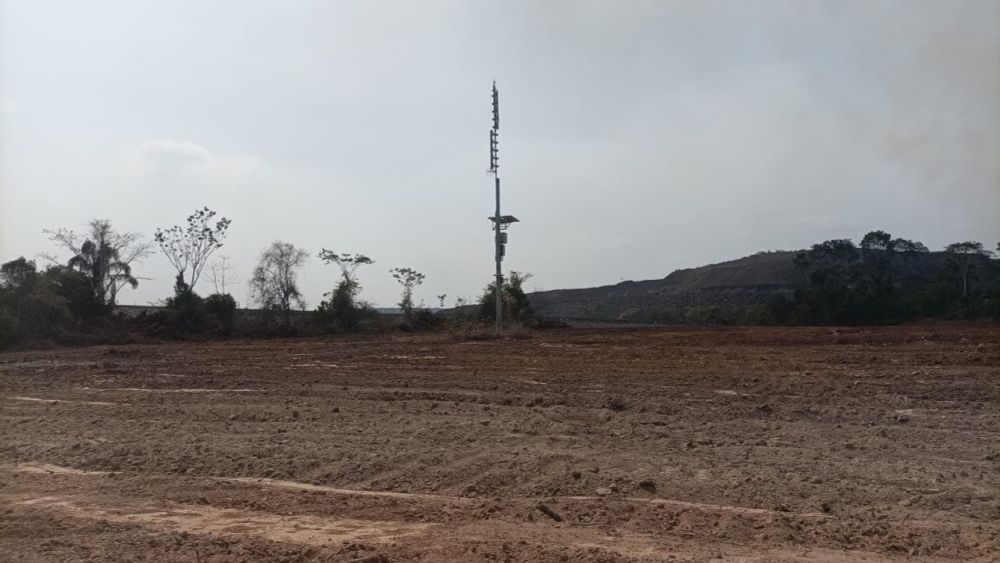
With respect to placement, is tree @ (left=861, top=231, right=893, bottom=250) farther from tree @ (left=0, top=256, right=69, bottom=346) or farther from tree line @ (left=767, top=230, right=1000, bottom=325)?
tree @ (left=0, top=256, right=69, bottom=346)

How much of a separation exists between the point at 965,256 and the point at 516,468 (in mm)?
47242

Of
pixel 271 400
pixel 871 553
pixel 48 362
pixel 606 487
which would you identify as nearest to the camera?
pixel 871 553

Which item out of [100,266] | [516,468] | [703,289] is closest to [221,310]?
[100,266]

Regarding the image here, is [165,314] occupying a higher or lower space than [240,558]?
higher

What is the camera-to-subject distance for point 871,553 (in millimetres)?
4953

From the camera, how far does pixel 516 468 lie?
713cm

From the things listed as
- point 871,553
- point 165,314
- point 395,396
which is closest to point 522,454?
point 871,553

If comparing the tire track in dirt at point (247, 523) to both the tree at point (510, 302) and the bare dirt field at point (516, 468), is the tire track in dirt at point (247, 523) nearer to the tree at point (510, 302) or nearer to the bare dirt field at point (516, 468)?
the bare dirt field at point (516, 468)

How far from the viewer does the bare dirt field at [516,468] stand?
17.4 ft

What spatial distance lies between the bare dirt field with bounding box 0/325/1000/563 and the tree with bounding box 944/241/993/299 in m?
35.8

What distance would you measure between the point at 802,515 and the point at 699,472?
1.26m

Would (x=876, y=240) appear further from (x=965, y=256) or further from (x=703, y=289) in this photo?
(x=703, y=289)

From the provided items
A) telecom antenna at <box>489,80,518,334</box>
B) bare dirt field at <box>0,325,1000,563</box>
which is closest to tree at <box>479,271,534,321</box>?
telecom antenna at <box>489,80,518,334</box>

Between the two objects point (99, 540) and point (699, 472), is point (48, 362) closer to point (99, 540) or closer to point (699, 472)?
point (99, 540)
